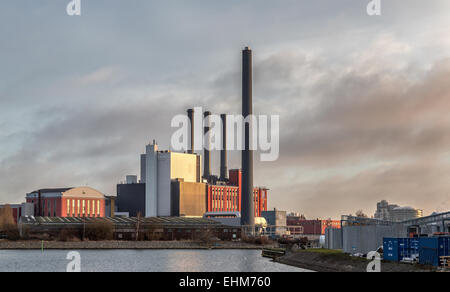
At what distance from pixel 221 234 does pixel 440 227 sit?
3619 inches

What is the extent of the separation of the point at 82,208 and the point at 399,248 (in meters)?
122

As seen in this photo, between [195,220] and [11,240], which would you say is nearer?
[11,240]

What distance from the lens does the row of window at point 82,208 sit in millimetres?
163875

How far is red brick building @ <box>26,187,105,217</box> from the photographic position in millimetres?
162500

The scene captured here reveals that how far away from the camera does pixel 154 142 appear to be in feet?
570

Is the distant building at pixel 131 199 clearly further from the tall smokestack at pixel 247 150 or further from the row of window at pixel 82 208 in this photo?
the tall smokestack at pixel 247 150

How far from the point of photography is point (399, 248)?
55000 mm

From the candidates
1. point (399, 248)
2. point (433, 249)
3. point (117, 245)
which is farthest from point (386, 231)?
point (117, 245)

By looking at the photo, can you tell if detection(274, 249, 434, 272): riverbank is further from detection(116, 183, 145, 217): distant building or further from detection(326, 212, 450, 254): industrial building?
detection(116, 183, 145, 217): distant building

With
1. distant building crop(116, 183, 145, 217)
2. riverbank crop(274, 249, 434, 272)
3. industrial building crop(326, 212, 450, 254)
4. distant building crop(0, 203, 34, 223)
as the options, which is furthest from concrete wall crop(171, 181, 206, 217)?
industrial building crop(326, 212, 450, 254)

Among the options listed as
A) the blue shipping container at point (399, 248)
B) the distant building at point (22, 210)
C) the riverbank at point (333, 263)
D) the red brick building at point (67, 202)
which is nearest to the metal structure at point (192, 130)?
the red brick building at point (67, 202)

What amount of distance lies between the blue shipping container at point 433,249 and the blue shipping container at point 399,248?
1468mm
